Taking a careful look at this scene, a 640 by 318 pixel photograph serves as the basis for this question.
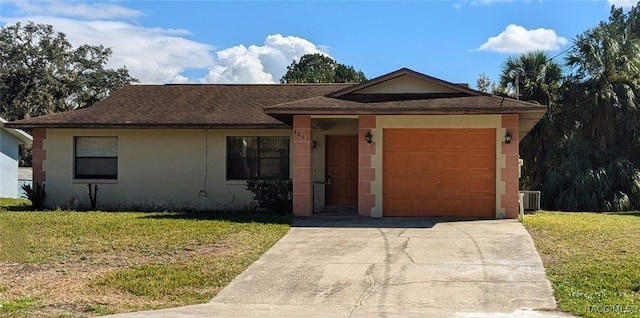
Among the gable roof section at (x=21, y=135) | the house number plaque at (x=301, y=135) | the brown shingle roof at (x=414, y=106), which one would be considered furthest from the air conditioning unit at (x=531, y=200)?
the gable roof section at (x=21, y=135)

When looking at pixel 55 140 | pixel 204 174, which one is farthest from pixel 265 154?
pixel 55 140

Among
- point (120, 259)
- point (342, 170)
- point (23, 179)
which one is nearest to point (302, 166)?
point (342, 170)

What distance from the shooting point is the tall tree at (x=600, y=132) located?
2216cm

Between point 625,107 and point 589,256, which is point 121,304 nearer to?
point 589,256

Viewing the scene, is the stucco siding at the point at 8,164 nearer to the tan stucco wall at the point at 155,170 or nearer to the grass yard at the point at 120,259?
the tan stucco wall at the point at 155,170

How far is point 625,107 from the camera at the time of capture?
75.8 feet

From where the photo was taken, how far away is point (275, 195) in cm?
1630

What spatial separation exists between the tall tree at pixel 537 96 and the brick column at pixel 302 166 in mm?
Result: 11855

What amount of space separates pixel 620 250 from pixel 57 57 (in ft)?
138

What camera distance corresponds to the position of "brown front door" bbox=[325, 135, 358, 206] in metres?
18.3

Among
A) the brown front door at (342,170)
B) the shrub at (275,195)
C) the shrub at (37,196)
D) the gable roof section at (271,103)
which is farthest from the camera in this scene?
the brown front door at (342,170)

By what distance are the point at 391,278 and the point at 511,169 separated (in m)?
6.87

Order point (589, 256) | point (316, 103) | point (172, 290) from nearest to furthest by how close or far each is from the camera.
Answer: point (172, 290), point (589, 256), point (316, 103)

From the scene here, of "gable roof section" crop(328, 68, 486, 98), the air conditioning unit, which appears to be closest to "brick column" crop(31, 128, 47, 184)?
"gable roof section" crop(328, 68, 486, 98)
